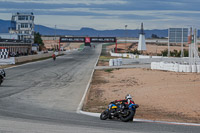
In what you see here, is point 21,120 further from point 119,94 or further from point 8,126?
point 119,94

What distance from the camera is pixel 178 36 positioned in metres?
71.4

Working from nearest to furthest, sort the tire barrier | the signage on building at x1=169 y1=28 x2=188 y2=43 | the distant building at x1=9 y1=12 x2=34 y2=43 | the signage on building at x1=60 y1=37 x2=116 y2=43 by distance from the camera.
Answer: the tire barrier < the signage on building at x1=169 y1=28 x2=188 y2=43 < the signage on building at x1=60 y1=37 x2=116 y2=43 < the distant building at x1=9 y1=12 x2=34 y2=43

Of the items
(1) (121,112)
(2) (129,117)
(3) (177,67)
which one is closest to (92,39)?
(3) (177,67)

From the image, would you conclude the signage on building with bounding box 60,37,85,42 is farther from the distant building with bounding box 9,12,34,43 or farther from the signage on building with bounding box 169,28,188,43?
the signage on building with bounding box 169,28,188,43

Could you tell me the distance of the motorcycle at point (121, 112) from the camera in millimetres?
12511

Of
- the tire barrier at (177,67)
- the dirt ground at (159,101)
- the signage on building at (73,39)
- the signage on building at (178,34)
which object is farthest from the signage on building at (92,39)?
the dirt ground at (159,101)

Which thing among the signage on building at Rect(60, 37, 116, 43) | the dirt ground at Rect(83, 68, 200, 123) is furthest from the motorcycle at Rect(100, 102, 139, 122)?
the signage on building at Rect(60, 37, 116, 43)

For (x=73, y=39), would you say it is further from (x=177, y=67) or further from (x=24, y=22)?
(x=177, y=67)

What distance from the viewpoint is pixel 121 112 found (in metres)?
12.7

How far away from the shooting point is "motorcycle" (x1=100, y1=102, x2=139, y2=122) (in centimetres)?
1251

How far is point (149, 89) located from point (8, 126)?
13.9 m

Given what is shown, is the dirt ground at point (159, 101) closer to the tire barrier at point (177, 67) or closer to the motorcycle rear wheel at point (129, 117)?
the motorcycle rear wheel at point (129, 117)

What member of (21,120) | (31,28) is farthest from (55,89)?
(31,28)

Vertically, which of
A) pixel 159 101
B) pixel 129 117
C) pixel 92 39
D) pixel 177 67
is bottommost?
pixel 159 101
